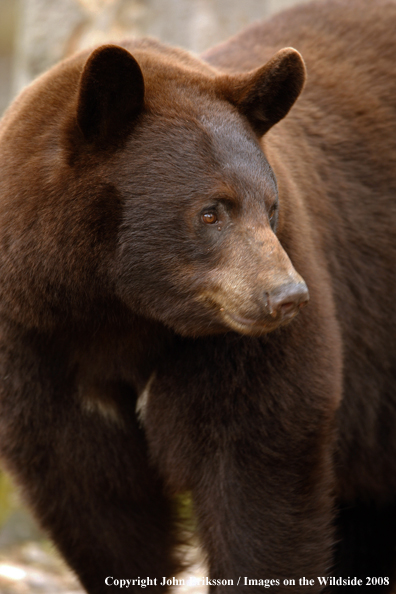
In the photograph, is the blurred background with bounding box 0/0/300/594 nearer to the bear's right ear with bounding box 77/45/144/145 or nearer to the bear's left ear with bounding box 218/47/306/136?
the bear's left ear with bounding box 218/47/306/136

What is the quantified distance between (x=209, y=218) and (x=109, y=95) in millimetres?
567

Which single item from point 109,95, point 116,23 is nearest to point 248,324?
point 109,95

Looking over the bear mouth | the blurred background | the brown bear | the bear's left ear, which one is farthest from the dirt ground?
the blurred background

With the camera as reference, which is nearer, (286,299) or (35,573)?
(286,299)

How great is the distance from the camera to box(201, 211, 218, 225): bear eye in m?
3.21

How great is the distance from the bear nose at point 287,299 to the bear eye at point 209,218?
1.28 feet

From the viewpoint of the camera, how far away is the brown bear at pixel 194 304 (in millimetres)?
3221

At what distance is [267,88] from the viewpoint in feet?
11.3

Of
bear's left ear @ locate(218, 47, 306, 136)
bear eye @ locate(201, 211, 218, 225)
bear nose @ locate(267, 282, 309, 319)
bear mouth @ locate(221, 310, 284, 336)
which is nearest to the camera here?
bear nose @ locate(267, 282, 309, 319)

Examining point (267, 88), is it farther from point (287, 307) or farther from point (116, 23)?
point (116, 23)

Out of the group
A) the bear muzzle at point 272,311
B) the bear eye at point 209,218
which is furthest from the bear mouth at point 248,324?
the bear eye at point 209,218

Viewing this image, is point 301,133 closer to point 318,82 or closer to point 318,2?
point 318,82

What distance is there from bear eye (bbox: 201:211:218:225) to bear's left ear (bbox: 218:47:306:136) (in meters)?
0.49

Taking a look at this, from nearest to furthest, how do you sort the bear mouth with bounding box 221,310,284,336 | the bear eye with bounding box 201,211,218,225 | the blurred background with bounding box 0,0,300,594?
the bear mouth with bounding box 221,310,284,336
the bear eye with bounding box 201,211,218,225
the blurred background with bounding box 0,0,300,594
